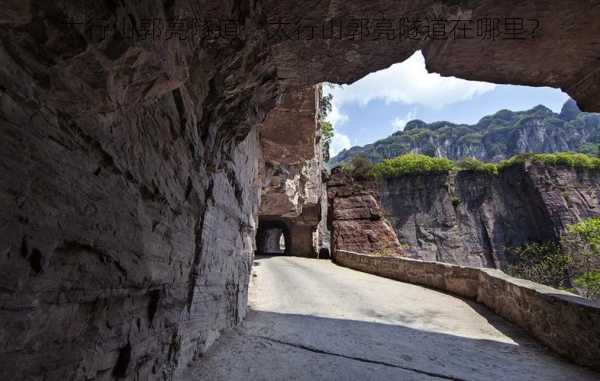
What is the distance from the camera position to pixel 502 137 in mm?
83250

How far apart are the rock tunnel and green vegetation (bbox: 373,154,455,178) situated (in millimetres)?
34598

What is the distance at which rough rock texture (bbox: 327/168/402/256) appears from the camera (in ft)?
57.9

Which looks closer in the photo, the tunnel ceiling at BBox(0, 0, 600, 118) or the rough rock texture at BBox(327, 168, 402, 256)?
the tunnel ceiling at BBox(0, 0, 600, 118)

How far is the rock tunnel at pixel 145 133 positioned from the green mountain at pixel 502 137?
73.1m

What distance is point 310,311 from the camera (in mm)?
6320

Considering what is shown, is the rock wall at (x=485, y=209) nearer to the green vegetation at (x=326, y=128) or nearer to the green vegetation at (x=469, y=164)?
the green vegetation at (x=469, y=164)

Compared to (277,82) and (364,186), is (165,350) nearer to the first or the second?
(277,82)

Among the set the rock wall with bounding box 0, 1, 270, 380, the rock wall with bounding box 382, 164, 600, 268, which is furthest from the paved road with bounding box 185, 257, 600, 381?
the rock wall with bounding box 382, 164, 600, 268

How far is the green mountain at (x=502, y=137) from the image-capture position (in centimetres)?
7631

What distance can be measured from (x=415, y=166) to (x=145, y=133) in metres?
38.1

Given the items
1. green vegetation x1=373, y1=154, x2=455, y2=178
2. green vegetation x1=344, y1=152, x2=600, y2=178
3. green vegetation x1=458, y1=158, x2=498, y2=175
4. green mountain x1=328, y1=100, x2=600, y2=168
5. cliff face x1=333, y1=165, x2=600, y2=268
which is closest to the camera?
cliff face x1=333, y1=165, x2=600, y2=268

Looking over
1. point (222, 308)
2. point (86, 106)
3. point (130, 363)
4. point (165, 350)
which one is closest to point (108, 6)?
point (86, 106)

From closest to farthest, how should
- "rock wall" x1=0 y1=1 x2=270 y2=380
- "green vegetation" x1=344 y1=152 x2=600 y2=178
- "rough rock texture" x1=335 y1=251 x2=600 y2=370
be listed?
1. "rock wall" x1=0 y1=1 x2=270 y2=380
2. "rough rock texture" x1=335 y1=251 x2=600 y2=370
3. "green vegetation" x1=344 y1=152 x2=600 y2=178

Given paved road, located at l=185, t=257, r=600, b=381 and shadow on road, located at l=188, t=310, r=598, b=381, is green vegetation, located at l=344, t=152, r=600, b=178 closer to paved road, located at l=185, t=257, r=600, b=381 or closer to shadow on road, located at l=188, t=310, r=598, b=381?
paved road, located at l=185, t=257, r=600, b=381
